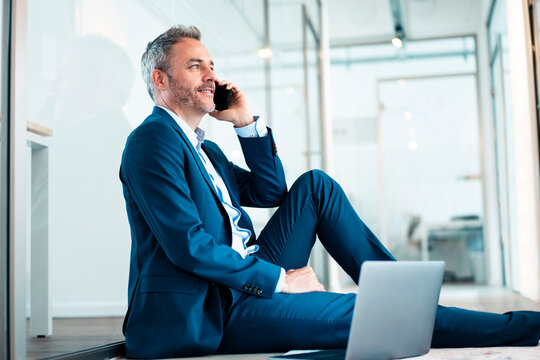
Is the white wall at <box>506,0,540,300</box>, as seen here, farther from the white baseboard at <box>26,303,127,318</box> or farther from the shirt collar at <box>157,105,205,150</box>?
the shirt collar at <box>157,105,205,150</box>

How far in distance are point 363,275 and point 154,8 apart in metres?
1.62

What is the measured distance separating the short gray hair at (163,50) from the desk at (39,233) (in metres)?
0.44

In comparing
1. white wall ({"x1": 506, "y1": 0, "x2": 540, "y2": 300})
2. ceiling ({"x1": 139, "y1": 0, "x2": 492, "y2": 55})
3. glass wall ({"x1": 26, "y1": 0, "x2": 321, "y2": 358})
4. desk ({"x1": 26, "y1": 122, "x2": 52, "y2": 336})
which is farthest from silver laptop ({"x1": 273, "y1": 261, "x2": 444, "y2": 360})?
white wall ({"x1": 506, "y1": 0, "x2": 540, "y2": 300})

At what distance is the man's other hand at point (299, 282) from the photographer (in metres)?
1.81

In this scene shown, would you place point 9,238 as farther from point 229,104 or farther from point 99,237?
point 229,104

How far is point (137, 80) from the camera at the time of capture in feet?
8.62

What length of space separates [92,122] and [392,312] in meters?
1.25

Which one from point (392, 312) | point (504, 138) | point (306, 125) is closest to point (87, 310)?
point (392, 312)

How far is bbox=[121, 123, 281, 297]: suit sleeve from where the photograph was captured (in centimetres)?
166

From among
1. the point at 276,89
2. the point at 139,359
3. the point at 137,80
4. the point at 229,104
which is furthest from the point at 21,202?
the point at 276,89

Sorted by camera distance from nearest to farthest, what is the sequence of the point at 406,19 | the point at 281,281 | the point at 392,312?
the point at 392,312
the point at 281,281
the point at 406,19

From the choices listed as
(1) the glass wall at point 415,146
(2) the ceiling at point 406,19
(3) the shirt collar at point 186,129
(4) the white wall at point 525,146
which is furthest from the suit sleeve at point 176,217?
(1) the glass wall at point 415,146

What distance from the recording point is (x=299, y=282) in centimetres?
183

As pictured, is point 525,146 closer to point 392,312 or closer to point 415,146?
point 415,146
